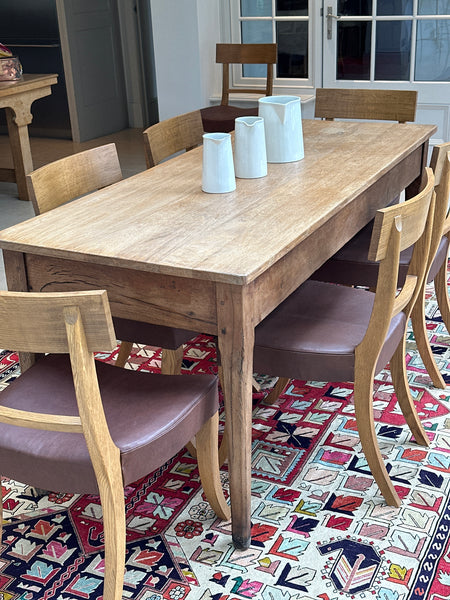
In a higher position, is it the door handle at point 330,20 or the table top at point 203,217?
the door handle at point 330,20

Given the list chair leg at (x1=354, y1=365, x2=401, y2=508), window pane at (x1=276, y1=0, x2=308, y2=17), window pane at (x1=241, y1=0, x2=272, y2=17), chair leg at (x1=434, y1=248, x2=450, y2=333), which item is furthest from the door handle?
chair leg at (x1=354, y1=365, x2=401, y2=508)

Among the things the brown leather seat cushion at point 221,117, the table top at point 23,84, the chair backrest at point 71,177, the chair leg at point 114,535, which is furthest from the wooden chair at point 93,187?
the table top at point 23,84

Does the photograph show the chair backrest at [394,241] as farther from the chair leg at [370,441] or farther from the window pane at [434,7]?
the window pane at [434,7]

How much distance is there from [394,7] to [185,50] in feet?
4.60

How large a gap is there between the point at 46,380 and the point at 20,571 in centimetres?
48

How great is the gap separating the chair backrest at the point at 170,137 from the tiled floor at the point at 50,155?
2.02m

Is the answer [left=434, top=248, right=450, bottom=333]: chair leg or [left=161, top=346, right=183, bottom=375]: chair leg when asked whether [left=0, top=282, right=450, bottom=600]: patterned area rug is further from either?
[left=434, top=248, right=450, bottom=333]: chair leg

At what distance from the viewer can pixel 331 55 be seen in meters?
4.94

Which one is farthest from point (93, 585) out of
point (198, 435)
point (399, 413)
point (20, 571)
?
point (399, 413)

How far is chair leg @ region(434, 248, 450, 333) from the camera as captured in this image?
2729mm

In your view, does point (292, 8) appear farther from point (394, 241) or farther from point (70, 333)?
point (70, 333)

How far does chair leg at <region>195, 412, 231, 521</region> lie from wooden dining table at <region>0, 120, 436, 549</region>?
0.08 m

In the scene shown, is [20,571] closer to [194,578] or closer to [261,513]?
[194,578]

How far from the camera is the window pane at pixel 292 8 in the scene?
16.1 feet
